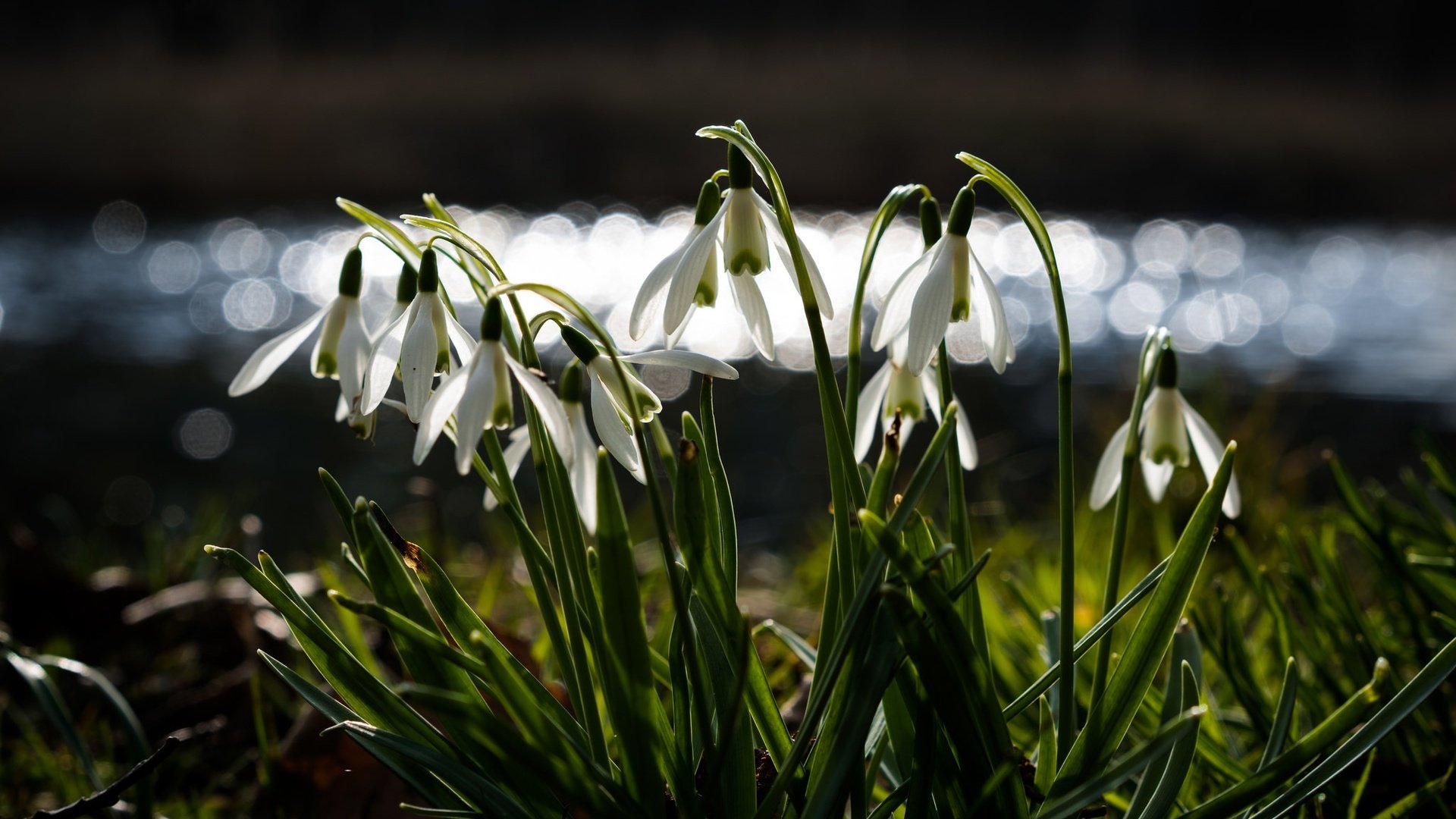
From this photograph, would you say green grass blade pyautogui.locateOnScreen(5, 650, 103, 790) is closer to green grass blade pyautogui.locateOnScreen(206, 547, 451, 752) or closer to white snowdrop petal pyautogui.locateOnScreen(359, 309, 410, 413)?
green grass blade pyautogui.locateOnScreen(206, 547, 451, 752)

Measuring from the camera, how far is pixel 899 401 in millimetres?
893

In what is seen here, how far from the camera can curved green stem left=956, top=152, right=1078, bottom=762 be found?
2.50 ft

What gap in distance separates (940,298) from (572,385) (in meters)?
0.26

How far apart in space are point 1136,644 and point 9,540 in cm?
200

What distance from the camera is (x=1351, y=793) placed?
43.2 inches

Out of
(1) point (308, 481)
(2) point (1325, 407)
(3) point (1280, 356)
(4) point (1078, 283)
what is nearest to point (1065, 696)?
(1) point (308, 481)

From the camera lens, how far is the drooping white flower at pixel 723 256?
78 cm

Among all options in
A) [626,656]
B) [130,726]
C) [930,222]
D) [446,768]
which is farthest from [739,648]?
[130,726]

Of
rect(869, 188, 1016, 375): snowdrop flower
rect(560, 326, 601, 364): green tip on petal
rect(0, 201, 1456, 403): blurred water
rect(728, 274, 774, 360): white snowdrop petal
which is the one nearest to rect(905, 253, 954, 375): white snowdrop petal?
rect(869, 188, 1016, 375): snowdrop flower

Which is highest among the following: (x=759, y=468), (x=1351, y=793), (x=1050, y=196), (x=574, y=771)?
(x=1050, y=196)

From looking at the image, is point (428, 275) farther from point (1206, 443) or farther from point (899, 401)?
point (1206, 443)

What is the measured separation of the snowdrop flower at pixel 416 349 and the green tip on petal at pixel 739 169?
8.1 inches

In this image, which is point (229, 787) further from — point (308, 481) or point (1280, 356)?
point (1280, 356)

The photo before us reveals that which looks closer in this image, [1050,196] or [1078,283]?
[1078,283]
